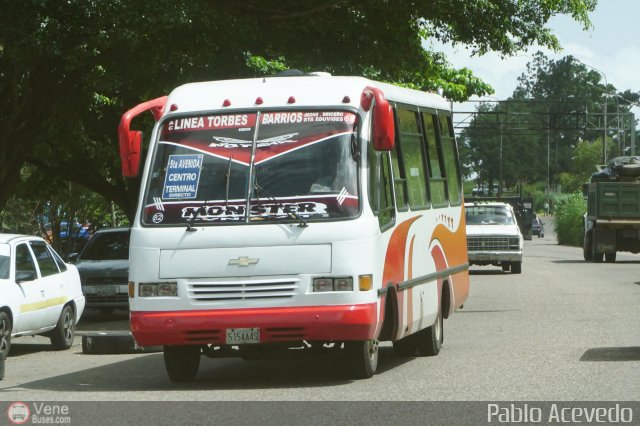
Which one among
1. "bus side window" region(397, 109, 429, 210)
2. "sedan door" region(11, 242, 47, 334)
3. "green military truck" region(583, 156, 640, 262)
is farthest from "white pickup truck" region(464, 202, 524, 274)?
"bus side window" region(397, 109, 429, 210)

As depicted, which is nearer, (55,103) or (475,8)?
(475,8)

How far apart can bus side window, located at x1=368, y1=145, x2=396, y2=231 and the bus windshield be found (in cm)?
23

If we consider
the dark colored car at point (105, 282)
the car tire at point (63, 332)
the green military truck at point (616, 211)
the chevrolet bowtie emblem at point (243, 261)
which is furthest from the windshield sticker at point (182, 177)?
the green military truck at point (616, 211)

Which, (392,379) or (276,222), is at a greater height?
(276,222)

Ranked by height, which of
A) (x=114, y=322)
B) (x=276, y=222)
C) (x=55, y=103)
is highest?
(x=55, y=103)

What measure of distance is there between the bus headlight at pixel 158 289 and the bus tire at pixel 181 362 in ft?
2.33

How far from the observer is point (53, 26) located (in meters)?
20.9

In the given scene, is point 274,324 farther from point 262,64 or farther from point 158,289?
point 262,64

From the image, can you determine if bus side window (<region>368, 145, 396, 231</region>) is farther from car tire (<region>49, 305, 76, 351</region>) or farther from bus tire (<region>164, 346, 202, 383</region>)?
car tire (<region>49, 305, 76, 351</region>)

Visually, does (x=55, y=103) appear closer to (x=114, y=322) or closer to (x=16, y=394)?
(x=114, y=322)

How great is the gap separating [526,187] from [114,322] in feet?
503

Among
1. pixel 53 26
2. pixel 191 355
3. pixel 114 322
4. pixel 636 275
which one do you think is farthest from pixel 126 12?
pixel 636 275

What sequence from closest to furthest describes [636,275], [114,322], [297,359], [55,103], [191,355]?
[191,355], [297,359], [114,322], [55,103], [636,275]

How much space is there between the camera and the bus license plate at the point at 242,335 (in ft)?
39.2
